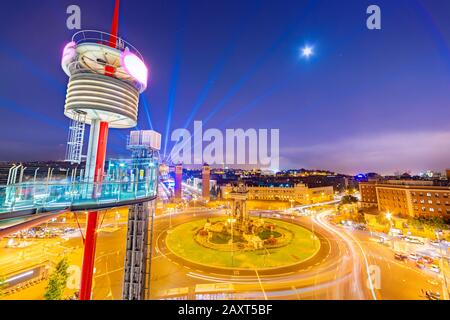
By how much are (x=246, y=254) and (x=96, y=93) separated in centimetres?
2599

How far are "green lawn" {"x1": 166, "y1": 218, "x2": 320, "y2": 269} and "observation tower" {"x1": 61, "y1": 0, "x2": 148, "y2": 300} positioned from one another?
1488 centimetres

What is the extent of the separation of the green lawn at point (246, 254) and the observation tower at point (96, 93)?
586 inches

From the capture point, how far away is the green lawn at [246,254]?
24.9 m

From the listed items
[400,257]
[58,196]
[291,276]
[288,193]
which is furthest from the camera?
[288,193]

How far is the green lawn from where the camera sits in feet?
81.6

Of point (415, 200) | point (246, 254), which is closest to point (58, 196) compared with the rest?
point (246, 254)

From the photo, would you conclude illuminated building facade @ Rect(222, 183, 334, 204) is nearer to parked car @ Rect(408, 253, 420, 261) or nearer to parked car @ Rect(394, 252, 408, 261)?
parked car @ Rect(408, 253, 420, 261)

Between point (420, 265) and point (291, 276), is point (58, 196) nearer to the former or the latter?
point (291, 276)

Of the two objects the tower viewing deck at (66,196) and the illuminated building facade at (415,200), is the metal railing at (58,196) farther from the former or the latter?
the illuminated building facade at (415,200)

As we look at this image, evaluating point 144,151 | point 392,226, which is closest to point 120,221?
point 144,151

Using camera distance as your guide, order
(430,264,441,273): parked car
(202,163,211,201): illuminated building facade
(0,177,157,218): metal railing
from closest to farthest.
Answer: (0,177,157,218): metal railing
(430,264,441,273): parked car
(202,163,211,201): illuminated building facade

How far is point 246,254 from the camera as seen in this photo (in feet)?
91.4

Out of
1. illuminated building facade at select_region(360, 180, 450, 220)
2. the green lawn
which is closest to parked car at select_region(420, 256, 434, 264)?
the green lawn

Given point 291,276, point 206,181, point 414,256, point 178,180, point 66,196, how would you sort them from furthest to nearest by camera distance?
point 206,181 < point 178,180 < point 414,256 < point 291,276 < point 66,196
